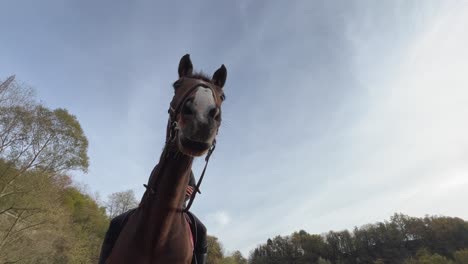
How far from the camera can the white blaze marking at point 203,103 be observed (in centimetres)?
290

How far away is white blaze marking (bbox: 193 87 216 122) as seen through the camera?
290 centimetres

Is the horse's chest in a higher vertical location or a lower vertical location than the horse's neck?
lower

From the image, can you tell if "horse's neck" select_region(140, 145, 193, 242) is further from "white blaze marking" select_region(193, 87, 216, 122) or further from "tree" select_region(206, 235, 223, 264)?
"tree" select_region(206, 235, 223, 264)

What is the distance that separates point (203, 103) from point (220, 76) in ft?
4.85

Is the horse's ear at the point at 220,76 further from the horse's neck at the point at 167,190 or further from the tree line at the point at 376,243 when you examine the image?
the tree line at the point at 376,243

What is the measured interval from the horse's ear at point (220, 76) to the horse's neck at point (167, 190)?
1.37 m

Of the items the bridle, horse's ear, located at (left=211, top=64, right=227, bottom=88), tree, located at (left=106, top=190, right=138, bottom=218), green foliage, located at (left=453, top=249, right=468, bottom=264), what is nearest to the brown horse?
the bridle

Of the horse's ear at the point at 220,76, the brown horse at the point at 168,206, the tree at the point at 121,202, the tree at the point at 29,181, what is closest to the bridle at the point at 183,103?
the brown horse at the point at 168,206

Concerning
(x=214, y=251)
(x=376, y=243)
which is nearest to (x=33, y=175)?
(x=214, y=251)

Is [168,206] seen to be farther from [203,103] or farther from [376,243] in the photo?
[376,243]

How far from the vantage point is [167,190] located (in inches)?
140

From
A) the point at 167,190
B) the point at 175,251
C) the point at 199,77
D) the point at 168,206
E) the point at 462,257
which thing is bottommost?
the point at 175,251

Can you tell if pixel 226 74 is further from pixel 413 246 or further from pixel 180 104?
pixel 413 246

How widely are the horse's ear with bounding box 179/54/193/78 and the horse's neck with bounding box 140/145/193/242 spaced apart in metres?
1.41
